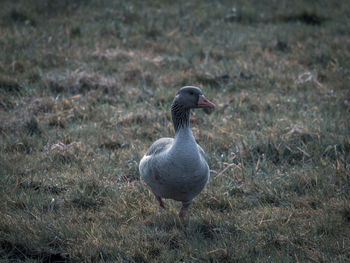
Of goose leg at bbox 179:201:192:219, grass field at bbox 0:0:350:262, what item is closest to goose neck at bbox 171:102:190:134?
goose leg at bbox 179:201:192:219

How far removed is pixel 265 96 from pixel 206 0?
20.3 feet

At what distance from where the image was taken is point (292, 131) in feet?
20.0

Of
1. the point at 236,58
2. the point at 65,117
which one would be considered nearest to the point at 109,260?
the point at 65,117

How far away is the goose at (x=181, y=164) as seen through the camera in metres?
4.19

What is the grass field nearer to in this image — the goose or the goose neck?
the goose

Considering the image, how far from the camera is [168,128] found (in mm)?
6578

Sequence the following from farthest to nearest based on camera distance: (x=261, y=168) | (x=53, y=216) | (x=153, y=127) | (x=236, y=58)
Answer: (x=236, y=58) → (x=153, y=127) → (x=261, y=168) → (x=53, y=216)

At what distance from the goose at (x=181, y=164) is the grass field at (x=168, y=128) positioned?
38 cm

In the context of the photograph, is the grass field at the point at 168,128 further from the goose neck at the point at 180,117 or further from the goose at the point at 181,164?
the goose neck at the point at 180,117

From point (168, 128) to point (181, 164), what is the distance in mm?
2439

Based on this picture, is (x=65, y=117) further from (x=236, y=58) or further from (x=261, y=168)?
(x=236, y=58)

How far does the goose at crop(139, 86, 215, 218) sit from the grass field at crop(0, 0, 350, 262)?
38 cm

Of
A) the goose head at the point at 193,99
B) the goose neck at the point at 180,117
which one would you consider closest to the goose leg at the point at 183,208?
the goose neck at the point at 180,117

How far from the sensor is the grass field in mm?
4094
